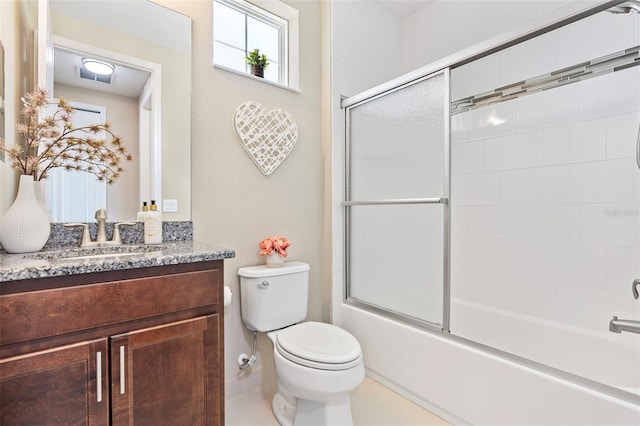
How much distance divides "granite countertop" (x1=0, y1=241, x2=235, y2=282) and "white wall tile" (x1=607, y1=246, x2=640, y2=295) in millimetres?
1881

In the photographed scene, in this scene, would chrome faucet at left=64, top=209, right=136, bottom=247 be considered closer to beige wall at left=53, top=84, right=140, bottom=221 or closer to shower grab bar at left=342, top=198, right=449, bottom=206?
beige wall at left=53, top=84, right=140, bottom=221

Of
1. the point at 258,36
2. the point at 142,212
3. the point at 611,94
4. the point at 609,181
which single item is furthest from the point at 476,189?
the point at 142,212

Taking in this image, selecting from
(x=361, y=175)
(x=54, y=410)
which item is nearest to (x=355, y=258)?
(x=361, y=175)

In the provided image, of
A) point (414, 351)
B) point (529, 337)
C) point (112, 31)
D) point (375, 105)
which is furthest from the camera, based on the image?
point (375, 105)

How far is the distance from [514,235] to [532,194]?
269mm

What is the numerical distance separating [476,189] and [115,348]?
7.01 ft

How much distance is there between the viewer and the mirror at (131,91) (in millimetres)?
1312

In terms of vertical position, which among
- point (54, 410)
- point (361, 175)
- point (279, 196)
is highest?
point (361, 175)

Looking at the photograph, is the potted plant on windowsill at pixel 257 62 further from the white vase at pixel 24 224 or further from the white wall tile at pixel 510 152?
the white wall tile at pixel 510 152

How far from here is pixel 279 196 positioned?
194 cm

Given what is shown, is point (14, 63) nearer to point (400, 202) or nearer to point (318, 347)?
point (318, 347)

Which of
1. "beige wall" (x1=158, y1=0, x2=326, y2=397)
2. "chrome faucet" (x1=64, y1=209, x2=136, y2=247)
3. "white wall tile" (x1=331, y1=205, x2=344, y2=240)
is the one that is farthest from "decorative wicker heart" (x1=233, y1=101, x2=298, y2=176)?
"chrome faucet" (x1=64, y1=209, x2=136, y2=247)

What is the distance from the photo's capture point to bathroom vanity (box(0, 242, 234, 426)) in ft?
2.56

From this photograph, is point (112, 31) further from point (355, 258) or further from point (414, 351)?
point (414, 351)
